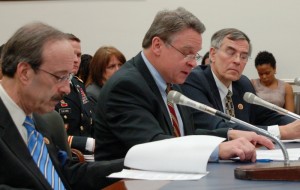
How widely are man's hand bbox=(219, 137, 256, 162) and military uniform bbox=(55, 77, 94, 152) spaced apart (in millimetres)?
2267

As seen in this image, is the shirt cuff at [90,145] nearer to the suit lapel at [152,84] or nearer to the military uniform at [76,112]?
the military uniform at [76,112]

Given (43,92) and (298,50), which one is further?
(298,50)

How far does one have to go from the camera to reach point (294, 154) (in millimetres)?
Result: 2336

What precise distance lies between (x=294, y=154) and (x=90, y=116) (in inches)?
96.9

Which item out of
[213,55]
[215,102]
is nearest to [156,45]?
[215,102]

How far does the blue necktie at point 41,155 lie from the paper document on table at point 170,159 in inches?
8.5

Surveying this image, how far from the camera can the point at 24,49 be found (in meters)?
1.88

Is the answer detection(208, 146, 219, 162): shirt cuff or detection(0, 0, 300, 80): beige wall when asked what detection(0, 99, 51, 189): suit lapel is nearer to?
detection(208, 146, 219, 162): shirt cuff

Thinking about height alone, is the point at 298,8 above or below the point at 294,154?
above

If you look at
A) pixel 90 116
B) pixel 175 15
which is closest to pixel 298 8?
pixel 90 116

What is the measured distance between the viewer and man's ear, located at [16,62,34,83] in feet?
6.15

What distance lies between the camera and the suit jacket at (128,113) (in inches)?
94.2

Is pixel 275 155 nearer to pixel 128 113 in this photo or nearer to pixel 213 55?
pixel 128 113

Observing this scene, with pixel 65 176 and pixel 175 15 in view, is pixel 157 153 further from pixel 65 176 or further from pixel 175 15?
pixel 175 15
